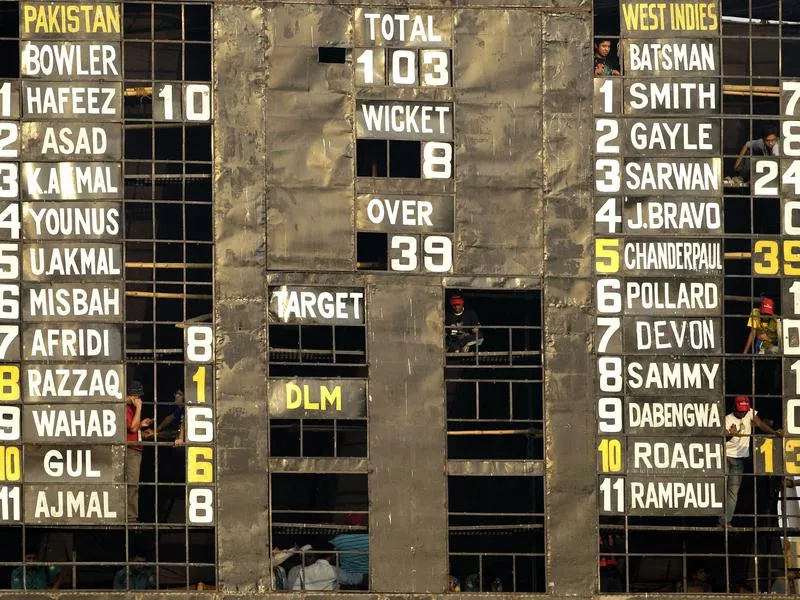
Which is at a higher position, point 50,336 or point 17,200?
point 17,200

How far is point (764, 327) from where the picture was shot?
73.7 ft

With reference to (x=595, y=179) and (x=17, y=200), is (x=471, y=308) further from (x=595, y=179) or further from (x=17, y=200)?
(x=17, y=200)

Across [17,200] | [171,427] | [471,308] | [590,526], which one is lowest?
[590,526]

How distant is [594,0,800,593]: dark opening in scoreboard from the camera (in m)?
22.0

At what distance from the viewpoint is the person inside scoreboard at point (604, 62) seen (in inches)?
885

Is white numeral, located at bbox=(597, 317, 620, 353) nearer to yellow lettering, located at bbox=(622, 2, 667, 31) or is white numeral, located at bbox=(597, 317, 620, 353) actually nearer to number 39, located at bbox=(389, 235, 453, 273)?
number 39, located at bbox=(389, 235, 453, 273)

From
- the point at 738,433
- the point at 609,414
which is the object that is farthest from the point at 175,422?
the point at 738,433

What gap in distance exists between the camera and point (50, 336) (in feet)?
71.2

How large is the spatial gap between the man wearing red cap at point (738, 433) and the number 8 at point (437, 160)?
17.2ft

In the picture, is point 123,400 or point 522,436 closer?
point 123,400

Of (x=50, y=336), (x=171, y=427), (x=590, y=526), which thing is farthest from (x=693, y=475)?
(x=50, y=336)

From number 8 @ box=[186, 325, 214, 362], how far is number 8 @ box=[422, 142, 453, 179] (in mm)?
3717

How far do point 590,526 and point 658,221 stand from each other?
4.35 meters

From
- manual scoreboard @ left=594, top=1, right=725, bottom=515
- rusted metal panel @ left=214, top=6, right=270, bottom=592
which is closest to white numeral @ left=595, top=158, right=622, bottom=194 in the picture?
manual scoreboard @ left=594, top=1, right=725, bottom=515
